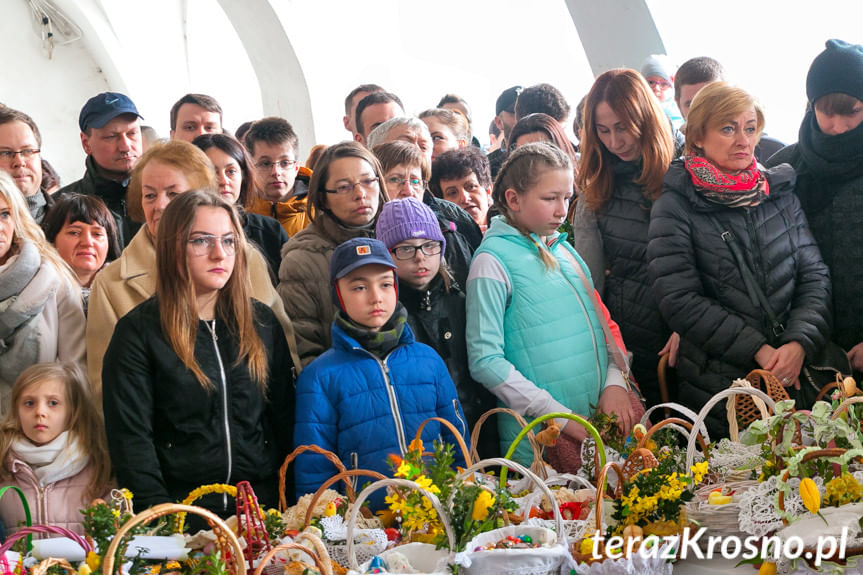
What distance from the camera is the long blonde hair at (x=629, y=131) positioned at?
4.15m

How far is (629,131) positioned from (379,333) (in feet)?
4.92

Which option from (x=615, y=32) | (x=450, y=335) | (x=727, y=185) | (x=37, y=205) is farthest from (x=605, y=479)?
(x=615, y=32)

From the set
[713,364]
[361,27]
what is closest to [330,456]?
[713,364]

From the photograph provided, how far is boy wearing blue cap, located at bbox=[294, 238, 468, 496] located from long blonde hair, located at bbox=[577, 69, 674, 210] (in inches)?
47.4

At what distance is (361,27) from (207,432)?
8.65 metres

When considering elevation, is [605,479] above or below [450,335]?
below

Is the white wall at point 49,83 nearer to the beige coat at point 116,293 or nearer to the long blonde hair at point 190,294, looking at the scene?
the beige coat at point 116,293

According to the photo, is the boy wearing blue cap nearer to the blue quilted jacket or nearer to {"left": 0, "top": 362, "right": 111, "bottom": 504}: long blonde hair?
the blue quilted jacket

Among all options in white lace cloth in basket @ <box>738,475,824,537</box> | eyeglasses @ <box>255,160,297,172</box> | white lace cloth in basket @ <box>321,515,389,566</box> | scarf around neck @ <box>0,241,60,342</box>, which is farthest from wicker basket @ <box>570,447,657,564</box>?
eyeglasses @ <box>255,160,297,172</box>

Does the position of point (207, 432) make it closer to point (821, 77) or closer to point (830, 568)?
point (830, 568)

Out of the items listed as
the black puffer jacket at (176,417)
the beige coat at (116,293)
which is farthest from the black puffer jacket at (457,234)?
the black puffer jacket at (176,417)

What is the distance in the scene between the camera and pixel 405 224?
3678mm

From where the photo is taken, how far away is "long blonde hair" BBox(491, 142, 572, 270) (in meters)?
3.91

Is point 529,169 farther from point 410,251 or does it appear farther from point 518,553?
point 518,553
